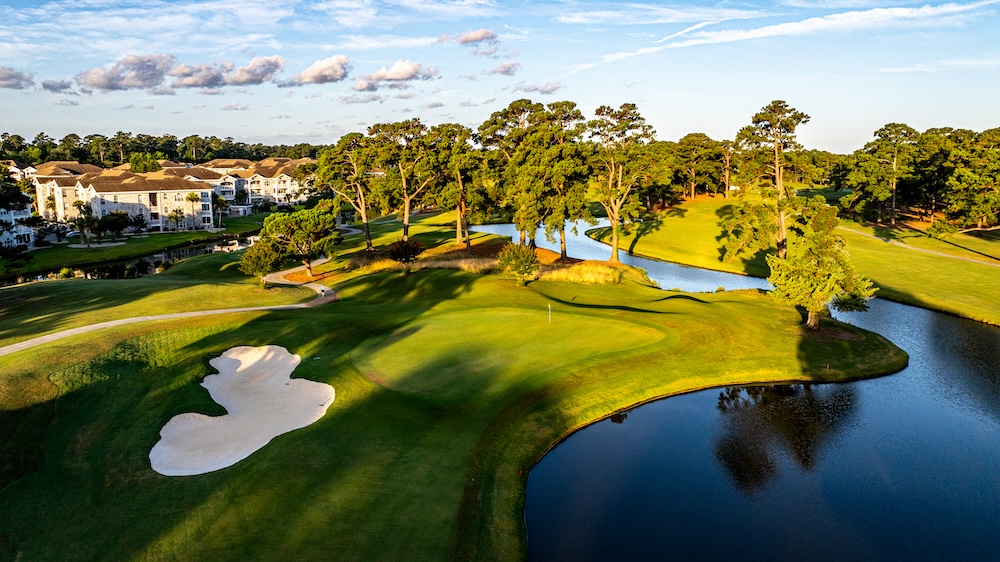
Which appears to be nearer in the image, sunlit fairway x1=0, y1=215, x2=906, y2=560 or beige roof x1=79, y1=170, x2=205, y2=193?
sunlit fairway x1=0, y1=215, x2=906, y2=560

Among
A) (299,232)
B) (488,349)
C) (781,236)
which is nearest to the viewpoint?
(488,349)

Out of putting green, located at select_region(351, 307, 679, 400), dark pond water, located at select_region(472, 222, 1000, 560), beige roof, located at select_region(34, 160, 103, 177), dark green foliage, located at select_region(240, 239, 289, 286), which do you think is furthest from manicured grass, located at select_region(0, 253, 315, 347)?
beige roof, located at select_region(34, 160, 103, 177)

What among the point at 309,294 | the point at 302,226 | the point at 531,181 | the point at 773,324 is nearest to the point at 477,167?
the point at 531,181

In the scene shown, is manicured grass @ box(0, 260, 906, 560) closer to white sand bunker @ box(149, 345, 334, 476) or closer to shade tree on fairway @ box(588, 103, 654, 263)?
white sand bunker @ box(149, 345, 334, 476)

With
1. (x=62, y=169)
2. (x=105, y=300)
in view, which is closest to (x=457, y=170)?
(x=105, y=300)

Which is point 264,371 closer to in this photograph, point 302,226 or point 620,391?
point 620,391

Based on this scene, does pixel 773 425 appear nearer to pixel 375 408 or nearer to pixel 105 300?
pixel 375 408
